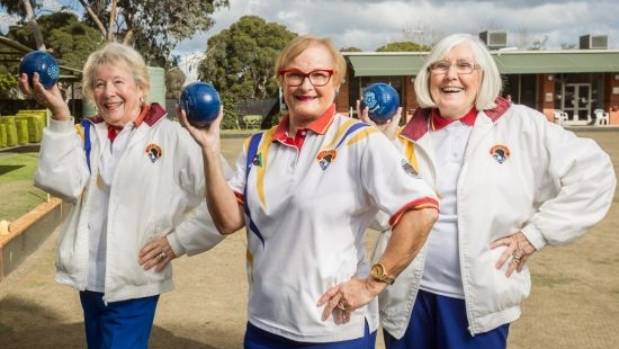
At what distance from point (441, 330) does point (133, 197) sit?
1358 millimetres

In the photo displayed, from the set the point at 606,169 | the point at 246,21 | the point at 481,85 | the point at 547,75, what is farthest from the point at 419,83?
the point at 246,21

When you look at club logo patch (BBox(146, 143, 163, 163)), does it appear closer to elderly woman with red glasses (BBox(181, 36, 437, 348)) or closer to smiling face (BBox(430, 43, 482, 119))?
elderly woman with red glasses (BBox(181, 36, 437, 348))

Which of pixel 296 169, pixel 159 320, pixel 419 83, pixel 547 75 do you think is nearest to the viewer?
pixel 296 169

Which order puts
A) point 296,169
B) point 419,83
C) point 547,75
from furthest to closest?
point 547,75, point 419,83, point 296,169

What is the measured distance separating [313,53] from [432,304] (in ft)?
3.88

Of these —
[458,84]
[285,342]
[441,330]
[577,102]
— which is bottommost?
[577,102]

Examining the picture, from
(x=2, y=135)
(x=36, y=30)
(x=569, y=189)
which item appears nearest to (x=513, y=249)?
(x=569, y=189)

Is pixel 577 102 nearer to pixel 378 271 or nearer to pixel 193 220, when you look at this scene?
pixel 193 220

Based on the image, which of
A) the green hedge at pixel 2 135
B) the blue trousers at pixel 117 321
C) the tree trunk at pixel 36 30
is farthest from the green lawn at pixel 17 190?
the tree trunk at pixel 36 30

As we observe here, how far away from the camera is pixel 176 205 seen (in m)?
3.26

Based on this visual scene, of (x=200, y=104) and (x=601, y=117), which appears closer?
(x=200, y=104)

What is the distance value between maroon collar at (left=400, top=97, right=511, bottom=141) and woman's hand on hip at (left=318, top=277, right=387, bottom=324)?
878 millimetres

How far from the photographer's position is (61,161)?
3096 mm

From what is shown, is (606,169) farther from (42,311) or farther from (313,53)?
(42,311)
